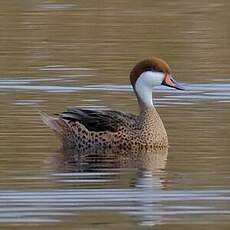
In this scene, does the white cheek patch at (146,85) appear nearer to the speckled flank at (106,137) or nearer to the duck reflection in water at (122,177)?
the speckled flank at (106,137)

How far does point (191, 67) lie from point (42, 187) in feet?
23.1

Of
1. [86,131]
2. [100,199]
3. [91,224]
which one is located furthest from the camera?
[86,131]

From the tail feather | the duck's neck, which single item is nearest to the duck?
the tail feather

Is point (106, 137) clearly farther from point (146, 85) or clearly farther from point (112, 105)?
point (112, 105)

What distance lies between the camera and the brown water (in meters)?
12.0

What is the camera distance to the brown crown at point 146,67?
15.9m

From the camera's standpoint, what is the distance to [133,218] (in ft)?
38.4

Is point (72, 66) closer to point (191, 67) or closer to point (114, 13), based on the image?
point (191, 67)

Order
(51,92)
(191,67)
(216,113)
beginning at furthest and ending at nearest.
Answer: 1. (191,67)
2. (51,92)
3. (216,113)

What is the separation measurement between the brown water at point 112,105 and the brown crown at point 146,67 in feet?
1.84

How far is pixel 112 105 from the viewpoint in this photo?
55.8ft

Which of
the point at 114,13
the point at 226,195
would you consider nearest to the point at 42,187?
the point at 226,195

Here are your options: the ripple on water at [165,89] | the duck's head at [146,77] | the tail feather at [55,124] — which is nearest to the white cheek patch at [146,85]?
the duck's head at [146,77]

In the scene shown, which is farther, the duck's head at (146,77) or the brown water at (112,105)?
the duck's head at (146,77)
